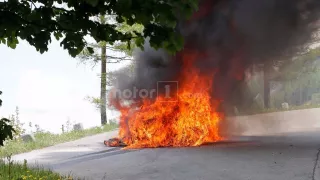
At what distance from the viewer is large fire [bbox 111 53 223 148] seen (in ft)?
42.5

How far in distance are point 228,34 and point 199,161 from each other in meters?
6.62

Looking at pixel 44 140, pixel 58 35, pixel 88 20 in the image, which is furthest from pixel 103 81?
pixel 88 20

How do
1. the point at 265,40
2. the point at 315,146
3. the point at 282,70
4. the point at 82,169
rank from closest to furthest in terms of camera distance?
the point at 82,169 → the point at 315,146 → the point at 265,40 → the point at 282,70

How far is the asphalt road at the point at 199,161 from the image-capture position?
321 inches

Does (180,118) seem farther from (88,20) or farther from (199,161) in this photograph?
(88,20)

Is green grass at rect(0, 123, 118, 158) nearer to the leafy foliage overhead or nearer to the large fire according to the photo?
the large fire

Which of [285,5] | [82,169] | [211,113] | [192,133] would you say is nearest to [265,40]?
[285,5]

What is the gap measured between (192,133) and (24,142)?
6546mm

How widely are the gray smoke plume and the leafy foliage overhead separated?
10.4m

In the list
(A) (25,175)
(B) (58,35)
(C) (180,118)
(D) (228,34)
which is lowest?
(A) (25,175)

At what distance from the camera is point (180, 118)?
13.3 meters

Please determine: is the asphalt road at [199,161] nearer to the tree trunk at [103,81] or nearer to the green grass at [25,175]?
the green grass at [25,175]

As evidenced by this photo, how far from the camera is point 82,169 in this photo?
9.38 m

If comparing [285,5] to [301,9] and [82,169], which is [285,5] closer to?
[301,9]
